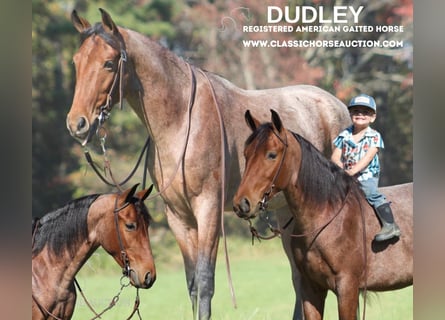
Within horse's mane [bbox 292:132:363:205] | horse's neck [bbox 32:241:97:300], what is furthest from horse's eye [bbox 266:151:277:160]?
horse's neck [bbox 32:241:97:300]

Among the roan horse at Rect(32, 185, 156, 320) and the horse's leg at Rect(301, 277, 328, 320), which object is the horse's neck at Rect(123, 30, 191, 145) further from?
the horse's leg at Rect(301, 277, 328, 320)

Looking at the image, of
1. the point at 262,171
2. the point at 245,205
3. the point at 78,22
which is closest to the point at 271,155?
the point at 262,171

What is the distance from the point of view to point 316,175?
4.91 meters

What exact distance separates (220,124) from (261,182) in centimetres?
118

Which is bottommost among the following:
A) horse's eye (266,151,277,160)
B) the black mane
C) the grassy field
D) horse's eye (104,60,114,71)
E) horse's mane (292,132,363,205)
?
the grassy field

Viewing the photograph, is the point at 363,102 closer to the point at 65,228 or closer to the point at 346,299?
the point at 346,299

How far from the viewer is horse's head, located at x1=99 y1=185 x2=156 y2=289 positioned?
475cm

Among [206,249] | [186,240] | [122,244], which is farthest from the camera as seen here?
[186,240]

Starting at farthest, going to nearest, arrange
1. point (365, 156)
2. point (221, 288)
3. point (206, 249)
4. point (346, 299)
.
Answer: point (221, 288) → point (206, 249) → point (365, 156) → point (346, 299)

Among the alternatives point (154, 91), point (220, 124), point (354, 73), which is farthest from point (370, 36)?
point (154, 91)

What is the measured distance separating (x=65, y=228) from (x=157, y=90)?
140cm

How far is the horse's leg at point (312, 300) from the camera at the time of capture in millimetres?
5008

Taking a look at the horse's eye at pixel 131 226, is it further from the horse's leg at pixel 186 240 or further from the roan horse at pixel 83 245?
the horse's leg at pixel 186 240

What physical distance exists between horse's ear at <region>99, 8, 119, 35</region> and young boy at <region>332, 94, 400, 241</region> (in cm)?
183
